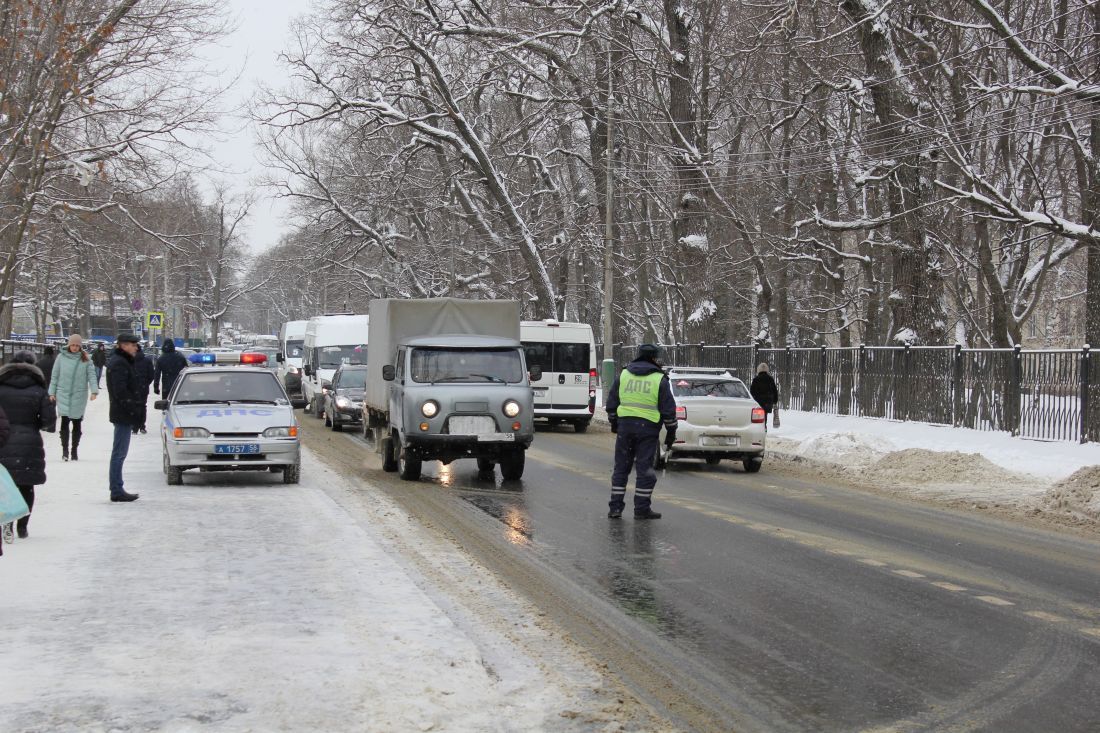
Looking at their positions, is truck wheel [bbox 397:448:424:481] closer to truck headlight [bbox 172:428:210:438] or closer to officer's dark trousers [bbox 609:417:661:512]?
truck headlight [bbox 172:428:210:438]

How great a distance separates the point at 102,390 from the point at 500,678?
150ft

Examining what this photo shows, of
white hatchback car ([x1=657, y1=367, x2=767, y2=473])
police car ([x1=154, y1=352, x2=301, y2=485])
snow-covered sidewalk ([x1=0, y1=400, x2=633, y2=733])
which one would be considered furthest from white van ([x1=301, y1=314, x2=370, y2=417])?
snow-covered sidewalk ([x1=0, y1=400, x2=633, y2=733])

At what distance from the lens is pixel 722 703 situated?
20.9 feet

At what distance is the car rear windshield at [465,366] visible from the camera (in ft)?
58.7

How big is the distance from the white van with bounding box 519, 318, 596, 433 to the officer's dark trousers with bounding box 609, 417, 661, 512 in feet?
54.0

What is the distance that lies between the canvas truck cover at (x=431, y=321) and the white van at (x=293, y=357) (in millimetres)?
16620

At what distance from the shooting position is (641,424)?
13523 millimetres

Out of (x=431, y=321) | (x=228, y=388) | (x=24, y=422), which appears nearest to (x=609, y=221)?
(x=431, y=321)

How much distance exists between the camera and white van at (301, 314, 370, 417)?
114 feet

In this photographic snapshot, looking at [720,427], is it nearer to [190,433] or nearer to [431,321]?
[431,321]

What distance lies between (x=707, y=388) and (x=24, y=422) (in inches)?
479

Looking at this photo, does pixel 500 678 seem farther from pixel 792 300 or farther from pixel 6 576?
pixel 792 300

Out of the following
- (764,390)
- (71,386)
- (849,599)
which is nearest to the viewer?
(849,599)

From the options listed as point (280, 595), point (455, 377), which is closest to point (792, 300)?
point (455, 377)
